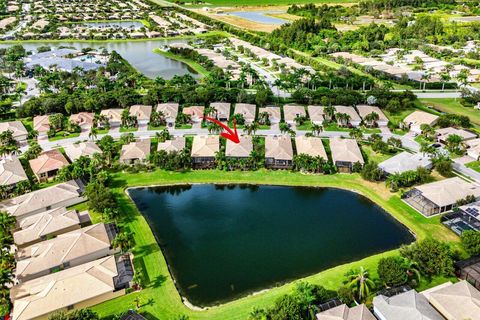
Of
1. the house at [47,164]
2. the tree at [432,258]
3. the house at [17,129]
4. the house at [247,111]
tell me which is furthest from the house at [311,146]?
the house at [17,129]

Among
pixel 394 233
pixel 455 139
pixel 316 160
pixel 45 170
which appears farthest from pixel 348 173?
pixel 45 170

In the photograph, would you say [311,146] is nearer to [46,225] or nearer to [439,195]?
[439,195]

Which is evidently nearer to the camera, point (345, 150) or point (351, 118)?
point (345, 150)

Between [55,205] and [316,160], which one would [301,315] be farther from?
[55,205]

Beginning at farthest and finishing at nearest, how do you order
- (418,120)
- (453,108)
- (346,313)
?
1. (453,108)
2. (418,120)
3. (346,313)

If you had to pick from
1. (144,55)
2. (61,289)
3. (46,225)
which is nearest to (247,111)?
(46,225)

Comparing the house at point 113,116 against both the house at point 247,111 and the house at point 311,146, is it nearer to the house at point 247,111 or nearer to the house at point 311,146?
the house at point 247,111

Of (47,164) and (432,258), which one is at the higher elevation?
(47,164)

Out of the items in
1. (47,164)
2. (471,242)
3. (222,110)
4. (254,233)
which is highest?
(222,110)
